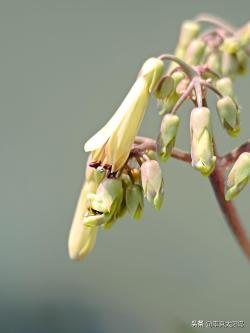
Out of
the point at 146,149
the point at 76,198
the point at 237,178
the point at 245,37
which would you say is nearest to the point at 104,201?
the point at 146,149

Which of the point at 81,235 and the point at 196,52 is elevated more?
the point at 196,52

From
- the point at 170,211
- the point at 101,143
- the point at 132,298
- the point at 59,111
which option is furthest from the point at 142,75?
the point at 59,111

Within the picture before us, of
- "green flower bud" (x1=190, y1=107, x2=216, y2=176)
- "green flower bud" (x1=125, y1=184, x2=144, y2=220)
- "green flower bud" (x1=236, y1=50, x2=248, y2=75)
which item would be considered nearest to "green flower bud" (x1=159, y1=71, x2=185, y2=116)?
"green flower bud" (x1=190, y1=107, x2=216, y2=176)

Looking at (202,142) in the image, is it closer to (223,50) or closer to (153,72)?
(153,72)

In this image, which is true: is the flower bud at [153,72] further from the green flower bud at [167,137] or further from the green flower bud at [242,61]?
the green flower bud at [242,61]

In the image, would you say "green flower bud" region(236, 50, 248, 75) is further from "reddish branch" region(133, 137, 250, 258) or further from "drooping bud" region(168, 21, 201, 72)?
"reddish branch" region(133, 137, 250, 258)

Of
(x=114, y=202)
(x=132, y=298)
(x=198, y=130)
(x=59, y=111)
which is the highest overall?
(x=59, y=111)

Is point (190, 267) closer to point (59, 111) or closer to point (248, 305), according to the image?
point (248, 305)
